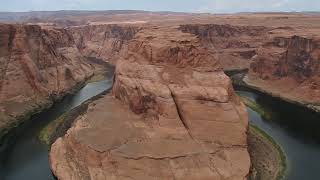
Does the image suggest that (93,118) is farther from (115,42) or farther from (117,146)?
(115,42)

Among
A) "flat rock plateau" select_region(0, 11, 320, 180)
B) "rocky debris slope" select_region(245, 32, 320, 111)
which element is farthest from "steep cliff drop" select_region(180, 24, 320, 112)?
"flat rock plateau" select_region(0, 11, 320, 180)

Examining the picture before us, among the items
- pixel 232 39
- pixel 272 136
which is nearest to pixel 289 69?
pixel 272 136

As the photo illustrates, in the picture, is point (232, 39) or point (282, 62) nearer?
point (282, 62)

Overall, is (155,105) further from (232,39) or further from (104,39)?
(104,39)

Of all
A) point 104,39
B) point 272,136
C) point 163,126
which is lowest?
point 272,136

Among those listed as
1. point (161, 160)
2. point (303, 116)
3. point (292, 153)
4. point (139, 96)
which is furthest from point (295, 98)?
point (161, 160)

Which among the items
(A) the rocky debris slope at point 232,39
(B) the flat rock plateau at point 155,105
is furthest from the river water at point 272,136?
(A) the rocky debris slope at point 232,39

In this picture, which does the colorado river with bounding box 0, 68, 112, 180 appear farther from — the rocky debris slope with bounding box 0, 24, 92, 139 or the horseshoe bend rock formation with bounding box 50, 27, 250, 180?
the rocky debris slope with bounding box 0, 24, 92, 139
